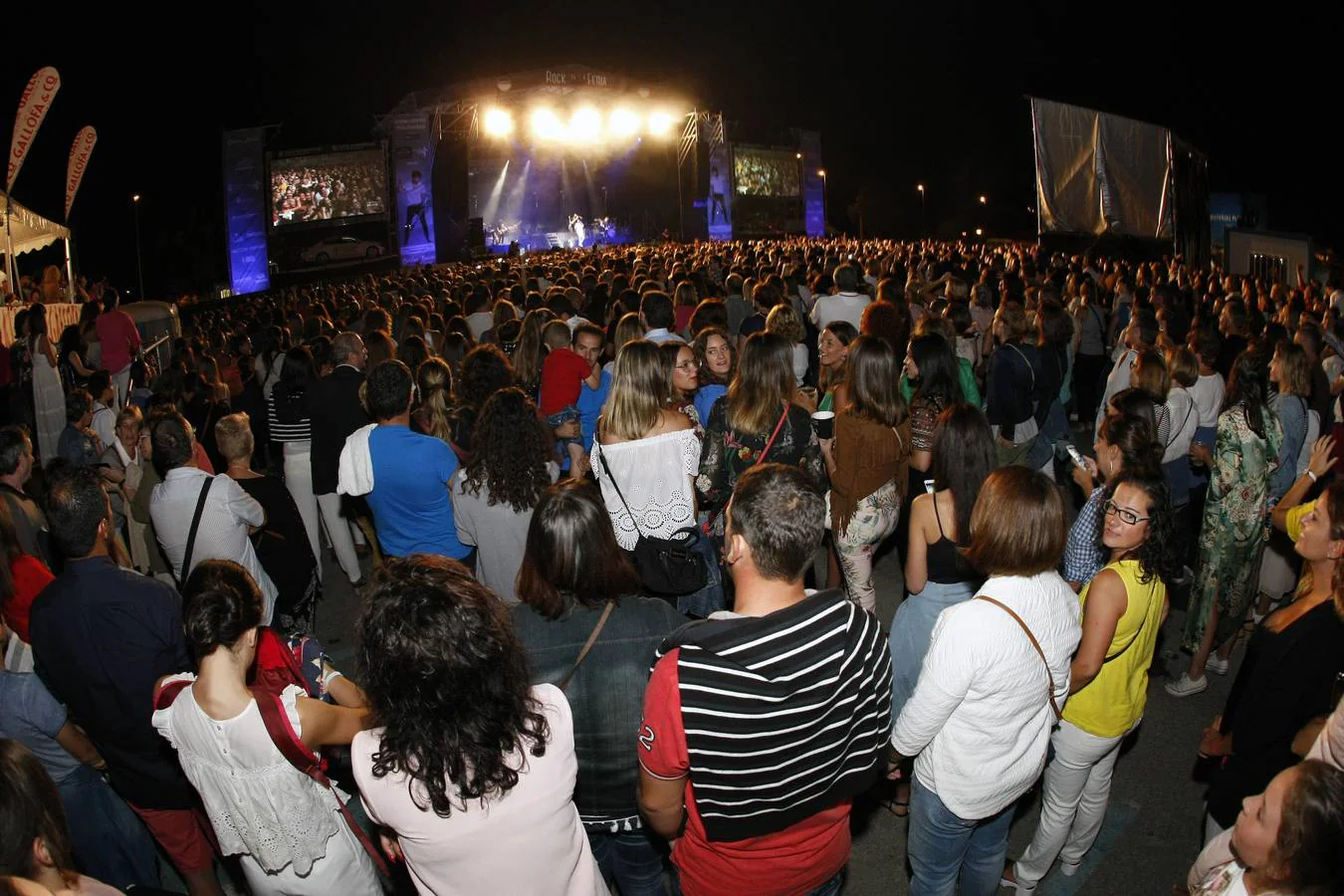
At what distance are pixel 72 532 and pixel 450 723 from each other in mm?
1912

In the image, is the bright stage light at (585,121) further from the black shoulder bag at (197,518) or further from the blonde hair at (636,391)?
the black shoulder bag at (197,518)

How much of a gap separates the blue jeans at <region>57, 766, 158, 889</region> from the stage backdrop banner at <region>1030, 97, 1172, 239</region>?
9.74m

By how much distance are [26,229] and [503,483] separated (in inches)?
555

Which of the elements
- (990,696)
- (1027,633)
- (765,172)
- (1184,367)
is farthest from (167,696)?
(765,172)

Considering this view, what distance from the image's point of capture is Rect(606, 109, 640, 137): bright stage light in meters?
30.7

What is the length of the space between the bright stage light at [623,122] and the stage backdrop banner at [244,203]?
12099 mm

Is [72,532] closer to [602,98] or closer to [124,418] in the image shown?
[124,418]

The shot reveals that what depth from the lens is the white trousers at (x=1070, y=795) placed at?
9.87ft

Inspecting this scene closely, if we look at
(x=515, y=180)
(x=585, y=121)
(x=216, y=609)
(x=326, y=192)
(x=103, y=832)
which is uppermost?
(x=585, y=121)

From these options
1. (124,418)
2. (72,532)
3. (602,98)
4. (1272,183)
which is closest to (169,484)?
(72,532)

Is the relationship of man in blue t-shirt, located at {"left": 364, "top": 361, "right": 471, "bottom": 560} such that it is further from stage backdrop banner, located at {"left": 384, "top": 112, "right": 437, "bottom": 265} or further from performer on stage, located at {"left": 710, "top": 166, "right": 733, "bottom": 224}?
performer on stage, located at {"left": 710, "top": 166, "right": 733, "bottom": 224}

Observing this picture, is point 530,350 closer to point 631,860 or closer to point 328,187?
point 631,860

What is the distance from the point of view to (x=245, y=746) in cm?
232

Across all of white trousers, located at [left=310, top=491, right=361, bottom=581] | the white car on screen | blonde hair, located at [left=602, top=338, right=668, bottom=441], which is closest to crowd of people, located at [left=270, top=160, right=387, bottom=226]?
the white car on screen
